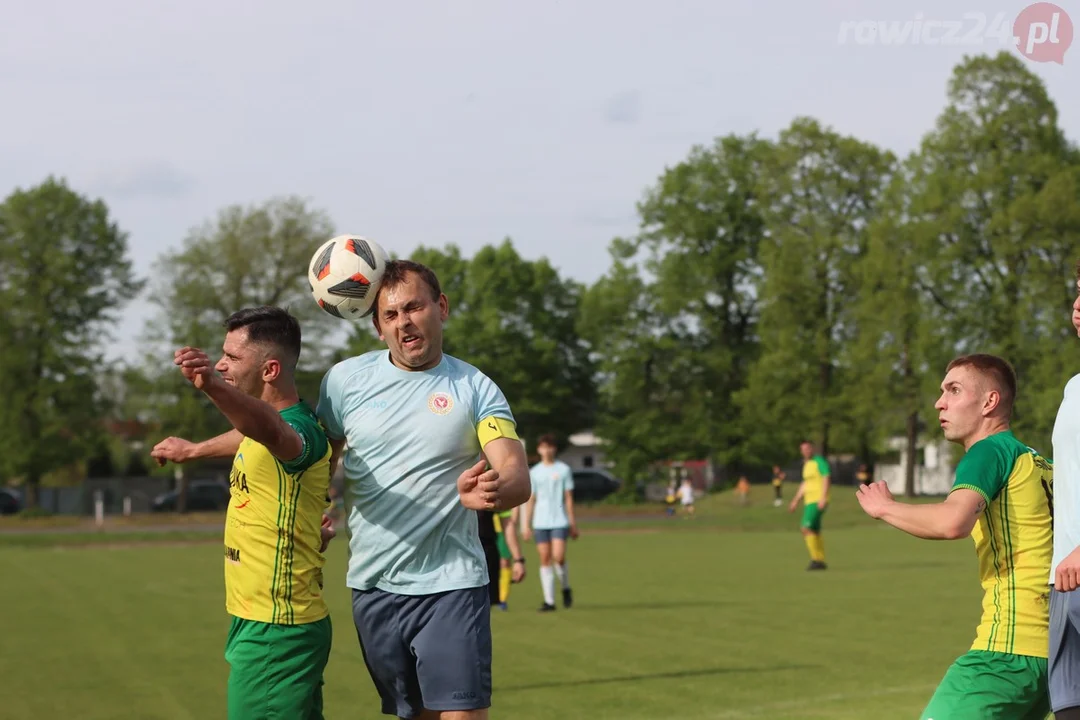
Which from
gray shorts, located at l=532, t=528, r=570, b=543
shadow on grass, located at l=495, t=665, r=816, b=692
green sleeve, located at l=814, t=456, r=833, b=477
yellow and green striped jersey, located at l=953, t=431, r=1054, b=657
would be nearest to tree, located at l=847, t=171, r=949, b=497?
green sleeve, located at l=814, t=456, r=833, b=477

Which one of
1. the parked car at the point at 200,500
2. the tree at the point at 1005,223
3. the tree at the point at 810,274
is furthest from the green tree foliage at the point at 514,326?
the tree at the point at 1005,223

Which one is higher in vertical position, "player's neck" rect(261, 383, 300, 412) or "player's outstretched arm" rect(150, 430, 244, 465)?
"player's neck" rect(261, 383, 300, 412)

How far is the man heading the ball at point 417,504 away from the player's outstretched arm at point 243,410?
41cm

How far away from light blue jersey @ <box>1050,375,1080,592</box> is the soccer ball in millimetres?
2640

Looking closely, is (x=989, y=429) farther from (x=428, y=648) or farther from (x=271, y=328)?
(x=271, y=328)

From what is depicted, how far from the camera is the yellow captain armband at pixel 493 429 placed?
16.7 ft

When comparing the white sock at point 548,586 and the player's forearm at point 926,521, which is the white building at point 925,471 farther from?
the player's forearm at point 926,521

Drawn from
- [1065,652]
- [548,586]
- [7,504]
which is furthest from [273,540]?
[7,504]

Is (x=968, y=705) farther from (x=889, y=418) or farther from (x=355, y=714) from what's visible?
(x=889, y=418)

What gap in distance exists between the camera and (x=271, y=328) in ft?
16.9

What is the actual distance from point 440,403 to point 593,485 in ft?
206

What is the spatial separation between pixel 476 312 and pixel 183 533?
29.9 m

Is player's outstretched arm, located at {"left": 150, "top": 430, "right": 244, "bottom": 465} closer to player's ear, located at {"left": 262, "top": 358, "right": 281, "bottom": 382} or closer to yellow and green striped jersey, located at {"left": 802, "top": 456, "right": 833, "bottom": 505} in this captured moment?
player's ear, located at {"left": 262, "top": 358, "right": 281, "bottom": 382}

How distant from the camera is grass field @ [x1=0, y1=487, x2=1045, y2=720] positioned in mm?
10125
